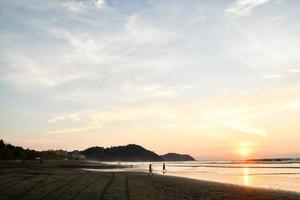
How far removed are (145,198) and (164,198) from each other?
1.40 m

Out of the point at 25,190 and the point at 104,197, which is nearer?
the point at 104,197

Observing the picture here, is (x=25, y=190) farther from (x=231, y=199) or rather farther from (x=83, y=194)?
(x=231, y=199)

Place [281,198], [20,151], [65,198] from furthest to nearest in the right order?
1. [20,151]
2. [281,198]
3. [65,198]

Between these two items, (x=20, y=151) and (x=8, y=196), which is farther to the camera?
(x=20, y=151)

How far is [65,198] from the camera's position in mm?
24688

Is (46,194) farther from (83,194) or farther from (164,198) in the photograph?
(164,198)

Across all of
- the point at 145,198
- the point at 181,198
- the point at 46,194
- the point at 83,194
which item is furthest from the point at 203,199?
the point at 46,194

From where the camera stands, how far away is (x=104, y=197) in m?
25.7

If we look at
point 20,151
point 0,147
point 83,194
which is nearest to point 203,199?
point 83,194

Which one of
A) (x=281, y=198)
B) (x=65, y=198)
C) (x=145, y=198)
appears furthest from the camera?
(x=281, y=198)

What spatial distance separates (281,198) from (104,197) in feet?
43.5

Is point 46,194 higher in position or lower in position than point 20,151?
lower

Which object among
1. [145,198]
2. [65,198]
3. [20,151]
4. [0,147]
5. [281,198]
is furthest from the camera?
[20,151]

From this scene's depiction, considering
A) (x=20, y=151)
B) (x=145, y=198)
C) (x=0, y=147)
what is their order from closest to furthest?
(x=145, y=198) → (x=0, y=147) → (x=20, y=151)
